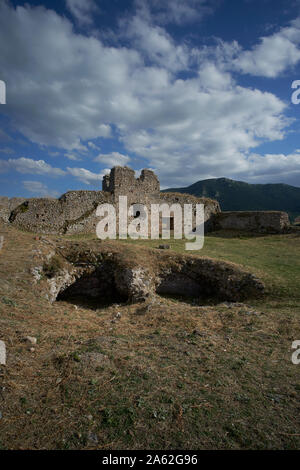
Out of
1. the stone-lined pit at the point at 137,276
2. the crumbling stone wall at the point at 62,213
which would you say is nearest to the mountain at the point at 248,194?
the crumbling stone wall at the point at 62,213

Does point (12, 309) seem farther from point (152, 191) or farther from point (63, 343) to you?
point (152, 191)

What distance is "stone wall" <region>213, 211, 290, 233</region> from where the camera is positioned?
2530 cm

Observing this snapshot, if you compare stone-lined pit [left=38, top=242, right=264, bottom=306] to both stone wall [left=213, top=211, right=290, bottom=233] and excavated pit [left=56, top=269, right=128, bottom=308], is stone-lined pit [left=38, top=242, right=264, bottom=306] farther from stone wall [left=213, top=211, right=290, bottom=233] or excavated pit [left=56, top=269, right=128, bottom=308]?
stone wall [left=213, top=211, right=290, bottom=233]

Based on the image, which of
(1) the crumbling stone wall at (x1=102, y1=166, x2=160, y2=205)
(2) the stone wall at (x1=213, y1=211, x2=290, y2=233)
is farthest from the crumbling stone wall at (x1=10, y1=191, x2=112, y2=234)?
(2) the stone wall at (x1=213, y1=211, x2=290, y2=233)

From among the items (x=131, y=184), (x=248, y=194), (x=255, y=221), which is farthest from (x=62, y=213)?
(x=248, y=194)

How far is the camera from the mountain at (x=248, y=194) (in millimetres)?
145500

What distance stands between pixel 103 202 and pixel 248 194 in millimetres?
159546

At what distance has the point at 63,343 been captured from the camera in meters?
5.34

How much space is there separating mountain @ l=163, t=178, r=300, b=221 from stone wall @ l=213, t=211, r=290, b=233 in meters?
117

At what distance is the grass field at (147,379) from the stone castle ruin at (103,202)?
39.5 ft

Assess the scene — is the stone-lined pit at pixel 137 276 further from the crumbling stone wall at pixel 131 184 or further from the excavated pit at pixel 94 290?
the crumbling stone wall at pixel 131 184

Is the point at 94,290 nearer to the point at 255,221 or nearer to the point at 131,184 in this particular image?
the point at 131,184

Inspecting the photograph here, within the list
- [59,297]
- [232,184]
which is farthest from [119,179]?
[232,184]
